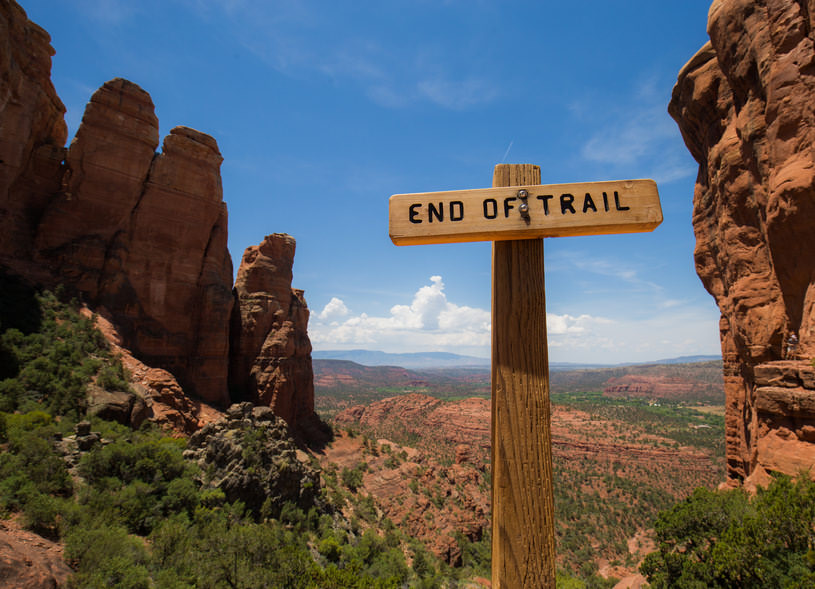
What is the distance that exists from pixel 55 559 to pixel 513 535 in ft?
25.8

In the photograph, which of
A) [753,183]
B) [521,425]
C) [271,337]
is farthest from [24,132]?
[753,183]

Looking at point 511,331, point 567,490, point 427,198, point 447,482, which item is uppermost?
point 427,198

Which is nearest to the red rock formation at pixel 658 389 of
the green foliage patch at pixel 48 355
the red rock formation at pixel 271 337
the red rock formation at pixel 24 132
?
the red rock formation at pixel 271 337

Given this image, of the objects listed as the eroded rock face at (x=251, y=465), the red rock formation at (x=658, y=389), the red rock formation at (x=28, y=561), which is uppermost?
the red rock formation at (x=28, y=561)

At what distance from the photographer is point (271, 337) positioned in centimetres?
2558

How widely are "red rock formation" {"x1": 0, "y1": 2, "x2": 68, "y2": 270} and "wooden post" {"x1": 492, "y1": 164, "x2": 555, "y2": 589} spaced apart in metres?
24.2

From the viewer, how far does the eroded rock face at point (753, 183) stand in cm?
862

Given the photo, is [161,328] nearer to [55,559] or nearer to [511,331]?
[55,559]

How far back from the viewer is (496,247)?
1.90 m

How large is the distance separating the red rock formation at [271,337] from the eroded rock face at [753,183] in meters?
23.6

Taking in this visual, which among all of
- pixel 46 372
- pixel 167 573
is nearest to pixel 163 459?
pixel 167 573

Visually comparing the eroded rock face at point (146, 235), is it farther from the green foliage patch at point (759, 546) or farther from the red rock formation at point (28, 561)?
the green foliage patch at point (759, 546)

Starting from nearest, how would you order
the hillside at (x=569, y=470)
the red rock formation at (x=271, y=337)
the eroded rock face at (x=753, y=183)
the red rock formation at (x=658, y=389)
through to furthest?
the eroded rock face at (x=753, y=183) → the hillside at (x=569, y=470) → the red rock formation at (x=271, y=337) → the red rock formation at (x=658, y=389)

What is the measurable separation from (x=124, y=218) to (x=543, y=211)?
24512mm
